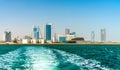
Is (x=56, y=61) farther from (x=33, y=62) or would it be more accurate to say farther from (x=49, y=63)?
(x=49, y=63)

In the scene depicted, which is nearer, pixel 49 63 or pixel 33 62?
pixel 49 63

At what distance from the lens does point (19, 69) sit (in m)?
32.1

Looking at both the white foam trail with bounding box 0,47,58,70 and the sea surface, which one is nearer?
the white foam trail with bounding box 0,47,58,70

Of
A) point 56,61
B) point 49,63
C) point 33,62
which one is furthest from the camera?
point 56,61

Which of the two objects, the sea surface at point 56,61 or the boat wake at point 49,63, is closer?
the boat wake at point 49,63

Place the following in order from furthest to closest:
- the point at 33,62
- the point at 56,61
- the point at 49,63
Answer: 1. the point at 56,61
2. the point at 33,62
3. the point at 49,63

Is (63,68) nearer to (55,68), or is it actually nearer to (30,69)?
(55,68)

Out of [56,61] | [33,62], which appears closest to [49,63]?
[33,62]

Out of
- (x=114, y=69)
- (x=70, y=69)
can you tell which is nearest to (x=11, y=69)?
(x=70, y=69)

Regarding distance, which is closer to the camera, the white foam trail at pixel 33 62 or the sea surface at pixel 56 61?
the white foam trail at pixel 33 62

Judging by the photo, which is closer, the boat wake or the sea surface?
the boat wake

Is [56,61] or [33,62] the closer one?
[33,62]

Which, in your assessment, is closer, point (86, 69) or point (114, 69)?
point (86, 69)

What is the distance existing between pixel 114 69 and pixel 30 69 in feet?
26.5
